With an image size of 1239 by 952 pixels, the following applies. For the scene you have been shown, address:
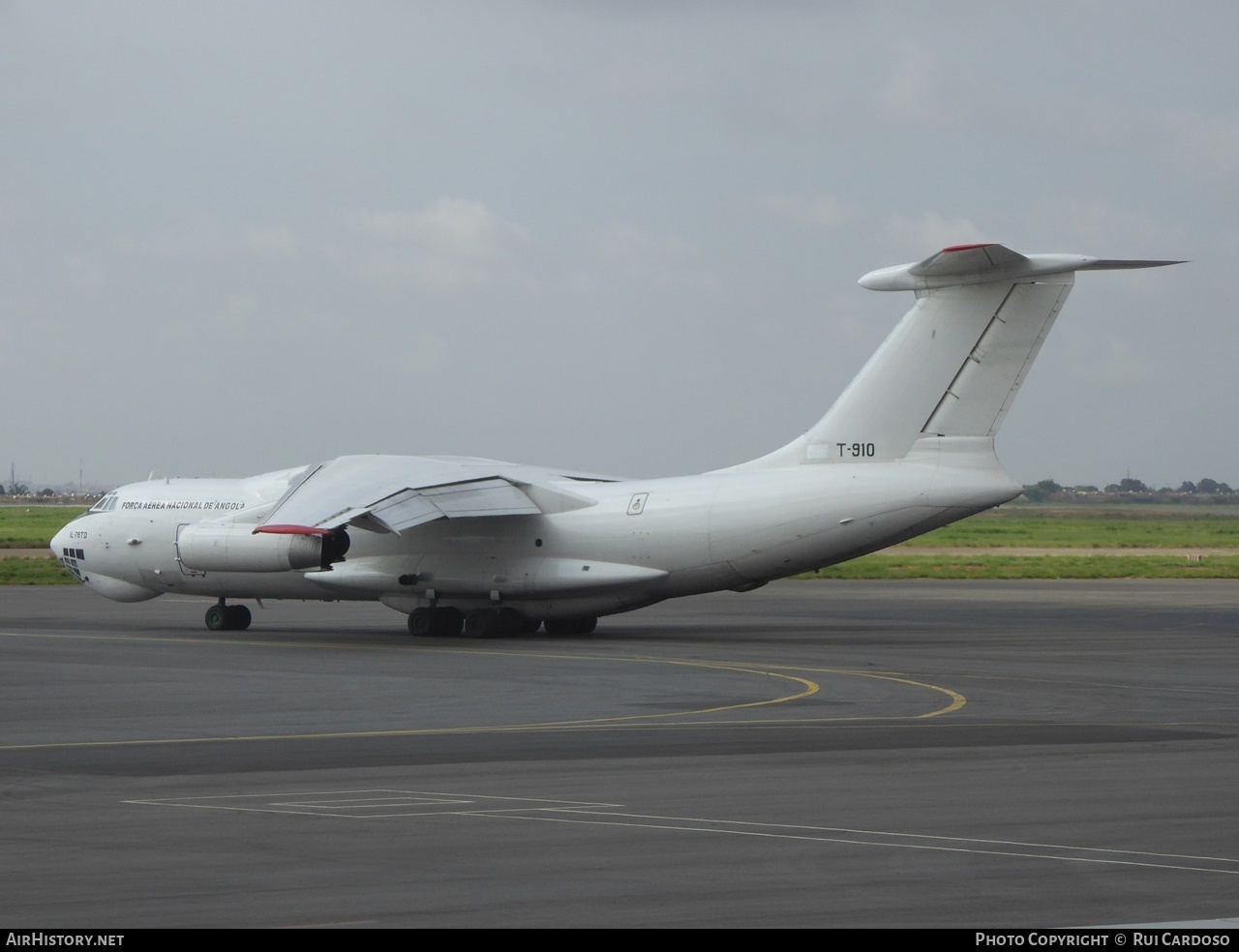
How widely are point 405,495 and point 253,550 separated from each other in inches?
119

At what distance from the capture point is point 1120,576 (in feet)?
190

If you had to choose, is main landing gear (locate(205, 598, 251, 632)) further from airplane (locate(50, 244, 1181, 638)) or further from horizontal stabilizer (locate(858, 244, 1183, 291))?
horizontal stabilizer (locate(858, 244, 1183, 291))

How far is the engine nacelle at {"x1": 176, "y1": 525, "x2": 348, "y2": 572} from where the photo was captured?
29000mm

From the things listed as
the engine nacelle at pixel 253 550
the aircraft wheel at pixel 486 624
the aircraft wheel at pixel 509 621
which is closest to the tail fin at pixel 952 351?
the aircraft wheel at pixel 509 621

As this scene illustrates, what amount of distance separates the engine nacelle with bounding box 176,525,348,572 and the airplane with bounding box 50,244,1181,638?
0.04 m

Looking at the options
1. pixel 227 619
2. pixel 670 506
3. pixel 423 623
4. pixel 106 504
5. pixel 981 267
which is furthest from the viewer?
pixel 106 504

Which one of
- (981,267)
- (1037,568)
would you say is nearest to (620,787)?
(981,267)

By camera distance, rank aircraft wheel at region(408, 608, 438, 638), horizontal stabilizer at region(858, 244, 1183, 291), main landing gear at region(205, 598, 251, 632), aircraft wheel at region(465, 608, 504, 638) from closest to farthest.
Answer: horizontal stabilizer at region(858, 244, 1183, 291) → aircraft wheel at region(465, 608, 504, 638) → aircraft wheel at region(408, 608, 438, 638) → main landing gear at region(205, 598, 251, 632)

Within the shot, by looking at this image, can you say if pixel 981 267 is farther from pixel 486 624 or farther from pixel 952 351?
pixel 486 624

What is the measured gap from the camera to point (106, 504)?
121 feet

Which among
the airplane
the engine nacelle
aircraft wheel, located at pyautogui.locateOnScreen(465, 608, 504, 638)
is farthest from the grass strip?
the engine nacelle

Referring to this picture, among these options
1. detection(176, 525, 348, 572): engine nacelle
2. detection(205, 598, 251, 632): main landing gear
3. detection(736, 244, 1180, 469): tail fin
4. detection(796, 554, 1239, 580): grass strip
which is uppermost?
detection(736, 244, 1180, 469): tail fin
